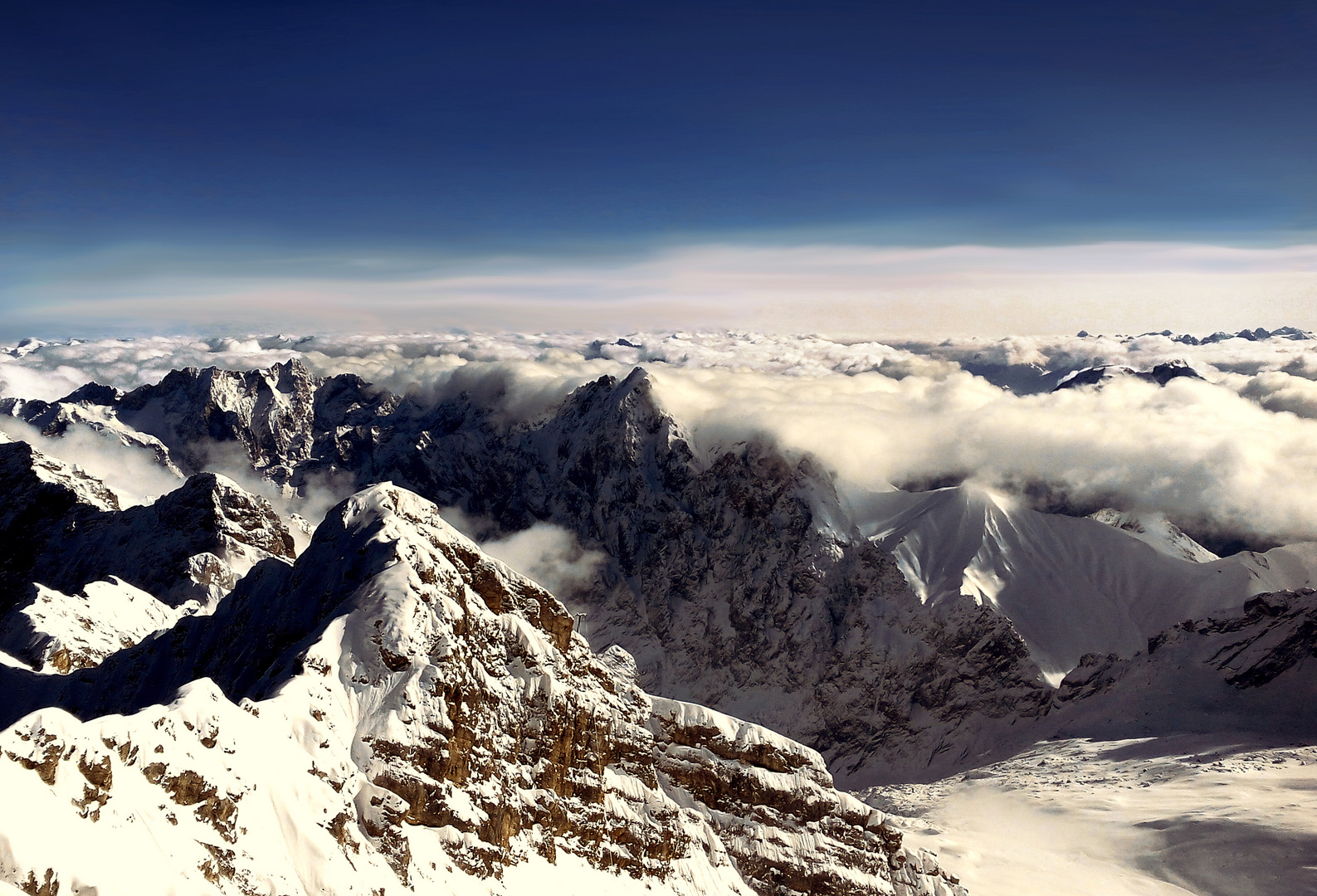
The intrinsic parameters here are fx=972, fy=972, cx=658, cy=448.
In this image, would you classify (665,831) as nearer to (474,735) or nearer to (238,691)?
(474,735)

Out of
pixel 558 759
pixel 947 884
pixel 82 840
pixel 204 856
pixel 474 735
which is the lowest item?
pixel 947 884

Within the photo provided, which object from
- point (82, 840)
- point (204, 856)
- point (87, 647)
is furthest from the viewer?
point (87, 647)

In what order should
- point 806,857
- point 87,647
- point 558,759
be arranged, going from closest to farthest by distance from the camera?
point 558,759
point 806,857
point 87,647

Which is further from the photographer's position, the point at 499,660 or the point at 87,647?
the point at 87,647

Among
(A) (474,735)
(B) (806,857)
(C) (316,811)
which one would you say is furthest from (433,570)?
(B) (806,857)

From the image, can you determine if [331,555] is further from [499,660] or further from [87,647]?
[87,647]

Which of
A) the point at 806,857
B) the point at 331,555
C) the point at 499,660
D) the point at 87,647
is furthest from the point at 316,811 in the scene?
the point at 87,647

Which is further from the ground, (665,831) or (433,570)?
(433,570)
